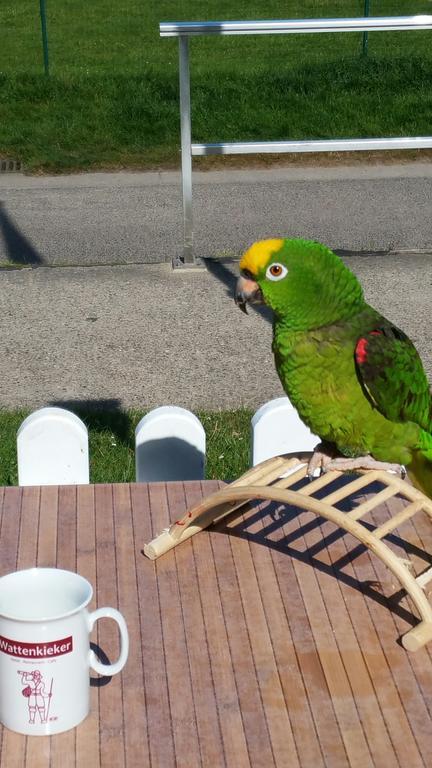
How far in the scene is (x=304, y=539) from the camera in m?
3.24

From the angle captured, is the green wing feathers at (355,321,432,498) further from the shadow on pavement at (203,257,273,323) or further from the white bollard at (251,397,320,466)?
the shadow on pavement at (203,257,273,323)

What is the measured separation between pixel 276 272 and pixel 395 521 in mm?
747

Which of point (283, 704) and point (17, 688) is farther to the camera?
point (283, 704)

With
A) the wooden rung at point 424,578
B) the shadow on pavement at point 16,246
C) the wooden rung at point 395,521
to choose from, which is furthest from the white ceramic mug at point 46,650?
the shadow on pavement at point 16,246

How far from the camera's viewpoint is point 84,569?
304 cm

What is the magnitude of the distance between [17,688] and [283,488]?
0.94m

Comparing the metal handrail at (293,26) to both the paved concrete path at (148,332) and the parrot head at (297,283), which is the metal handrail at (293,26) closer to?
the paved concrete path at (148,332)

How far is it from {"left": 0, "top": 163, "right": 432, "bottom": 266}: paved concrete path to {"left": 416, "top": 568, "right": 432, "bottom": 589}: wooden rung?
4.68 meters

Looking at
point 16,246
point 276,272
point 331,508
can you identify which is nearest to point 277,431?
point 331,508

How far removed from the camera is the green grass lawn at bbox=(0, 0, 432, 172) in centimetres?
1053

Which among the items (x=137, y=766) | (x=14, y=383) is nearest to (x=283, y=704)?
(x=137, y=766)

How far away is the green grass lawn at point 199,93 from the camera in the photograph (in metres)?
10.5

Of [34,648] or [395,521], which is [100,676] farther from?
[395,521]

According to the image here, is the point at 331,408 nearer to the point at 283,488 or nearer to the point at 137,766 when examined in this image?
the point at 283,488
